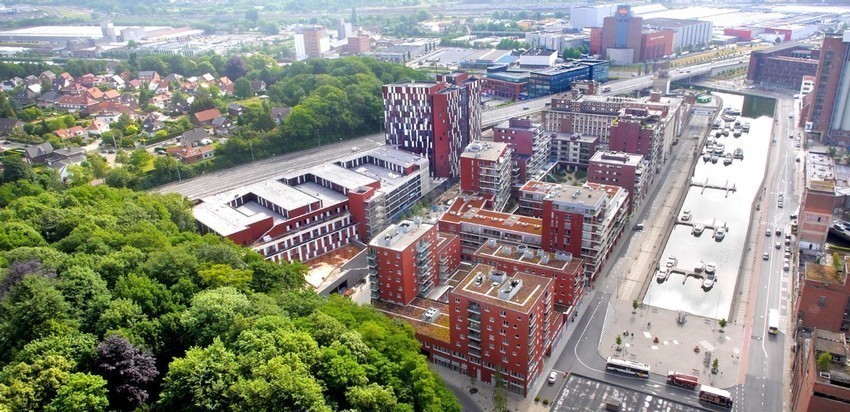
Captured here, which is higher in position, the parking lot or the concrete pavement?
the concrete pavement

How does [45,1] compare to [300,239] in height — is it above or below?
above

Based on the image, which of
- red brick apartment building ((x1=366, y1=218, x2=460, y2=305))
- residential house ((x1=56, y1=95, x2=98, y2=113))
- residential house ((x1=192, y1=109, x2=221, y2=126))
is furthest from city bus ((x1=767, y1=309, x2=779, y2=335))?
residential house ((x1=56, y1=95, x2=98, y2=113))

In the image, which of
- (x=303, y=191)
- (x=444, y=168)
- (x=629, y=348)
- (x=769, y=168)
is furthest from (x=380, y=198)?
(x=769, y=168)

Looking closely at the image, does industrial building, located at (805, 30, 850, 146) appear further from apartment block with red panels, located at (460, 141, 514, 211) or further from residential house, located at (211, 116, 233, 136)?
residential house, located at (211, 116, 233, 136)

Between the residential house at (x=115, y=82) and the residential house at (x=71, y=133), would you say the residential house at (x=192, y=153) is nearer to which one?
the residential house at (x=71, y=133)

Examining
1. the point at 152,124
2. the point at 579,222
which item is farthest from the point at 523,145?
the point at 152,124

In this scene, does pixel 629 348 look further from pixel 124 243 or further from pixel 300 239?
pixel 124 243
